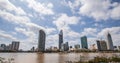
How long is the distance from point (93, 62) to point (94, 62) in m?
0.25

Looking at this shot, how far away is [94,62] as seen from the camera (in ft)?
115

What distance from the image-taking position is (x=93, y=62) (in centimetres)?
3503
